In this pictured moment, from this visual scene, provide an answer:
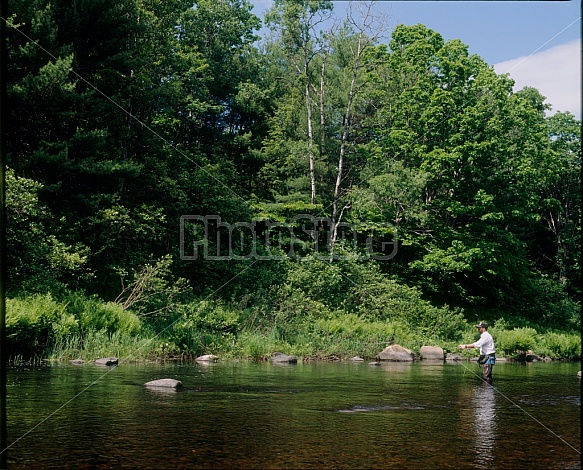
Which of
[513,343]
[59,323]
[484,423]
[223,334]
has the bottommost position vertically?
[484,423]

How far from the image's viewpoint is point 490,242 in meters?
39.8

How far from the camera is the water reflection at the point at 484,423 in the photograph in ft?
30.0

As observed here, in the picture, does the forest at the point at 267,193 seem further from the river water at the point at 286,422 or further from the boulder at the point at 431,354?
the river water at the point at 286,422

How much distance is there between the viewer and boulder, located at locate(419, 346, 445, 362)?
94.2 ft

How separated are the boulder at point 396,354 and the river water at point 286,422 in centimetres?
753

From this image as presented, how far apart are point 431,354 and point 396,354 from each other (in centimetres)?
201

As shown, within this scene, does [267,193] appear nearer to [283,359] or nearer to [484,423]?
[283,359]

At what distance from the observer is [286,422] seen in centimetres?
1157

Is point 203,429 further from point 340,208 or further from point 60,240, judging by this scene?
point 340,208

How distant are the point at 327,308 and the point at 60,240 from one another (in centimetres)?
1208

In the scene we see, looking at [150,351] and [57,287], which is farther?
[57,287]

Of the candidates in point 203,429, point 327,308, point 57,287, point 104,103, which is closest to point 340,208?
point 327,308

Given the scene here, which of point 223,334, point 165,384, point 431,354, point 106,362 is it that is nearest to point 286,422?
point 165,384

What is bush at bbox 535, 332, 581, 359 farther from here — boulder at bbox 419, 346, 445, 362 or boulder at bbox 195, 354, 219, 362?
boulder at bbox 195, 354, 219, 362
